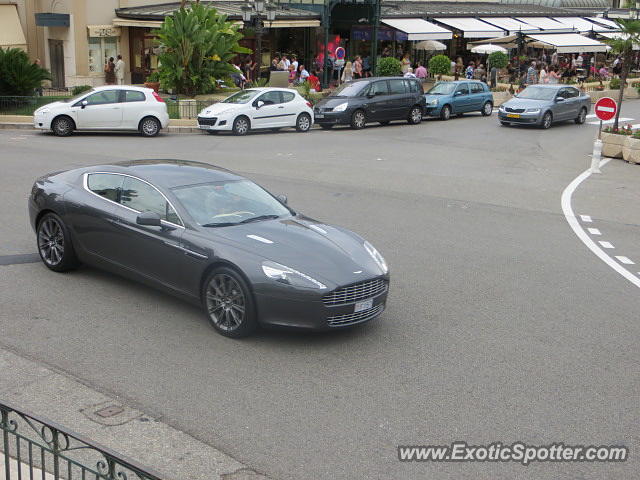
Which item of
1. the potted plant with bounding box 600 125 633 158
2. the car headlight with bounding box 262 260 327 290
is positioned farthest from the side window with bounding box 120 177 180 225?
the potted plant with bounding box 600 125 633 158

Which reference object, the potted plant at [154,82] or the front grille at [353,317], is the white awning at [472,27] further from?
the front grille at [353,317]

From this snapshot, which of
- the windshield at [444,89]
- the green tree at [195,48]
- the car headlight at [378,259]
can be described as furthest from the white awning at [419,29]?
the car headlight at [378,259]

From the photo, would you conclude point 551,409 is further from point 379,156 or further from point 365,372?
point 379,156

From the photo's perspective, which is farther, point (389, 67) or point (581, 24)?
point (581, 24)

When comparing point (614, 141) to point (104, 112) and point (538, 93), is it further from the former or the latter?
point (104, 112)

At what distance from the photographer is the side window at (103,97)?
83.4 ft

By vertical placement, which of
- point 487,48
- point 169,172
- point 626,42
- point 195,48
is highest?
point 626,42

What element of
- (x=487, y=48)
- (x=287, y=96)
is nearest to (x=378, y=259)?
(x=287, y=96)

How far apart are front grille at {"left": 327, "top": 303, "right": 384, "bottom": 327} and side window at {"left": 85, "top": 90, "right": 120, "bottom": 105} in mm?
19045

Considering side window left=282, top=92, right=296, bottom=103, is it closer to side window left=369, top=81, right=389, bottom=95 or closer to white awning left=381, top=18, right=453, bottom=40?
side window left=369, top=81, right=389, bottom=95

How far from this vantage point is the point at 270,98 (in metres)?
27.8

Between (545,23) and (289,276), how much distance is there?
160 ft

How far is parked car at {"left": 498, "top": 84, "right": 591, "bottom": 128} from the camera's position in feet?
99.5

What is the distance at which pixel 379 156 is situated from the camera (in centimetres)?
2234
